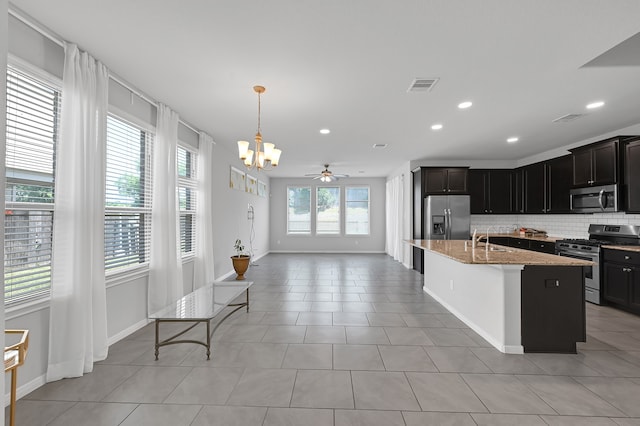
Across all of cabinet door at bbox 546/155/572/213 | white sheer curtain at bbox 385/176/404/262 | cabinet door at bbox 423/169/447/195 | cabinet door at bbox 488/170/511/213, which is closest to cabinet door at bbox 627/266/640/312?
cabinet door at bbox 546/155/572/213

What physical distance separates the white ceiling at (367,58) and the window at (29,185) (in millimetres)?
590

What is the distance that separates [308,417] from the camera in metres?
2.00

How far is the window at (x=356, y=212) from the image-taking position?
1108cm

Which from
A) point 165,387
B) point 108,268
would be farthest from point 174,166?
point 165,387

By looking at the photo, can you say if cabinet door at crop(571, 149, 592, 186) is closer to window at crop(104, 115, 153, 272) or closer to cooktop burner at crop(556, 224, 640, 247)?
cooktop burner at crop(556, 224, 640, 247)

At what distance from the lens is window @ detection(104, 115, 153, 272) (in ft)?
10.7

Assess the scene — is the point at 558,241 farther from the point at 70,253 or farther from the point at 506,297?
the point at 70,253

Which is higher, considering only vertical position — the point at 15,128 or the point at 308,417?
the point at 15,128

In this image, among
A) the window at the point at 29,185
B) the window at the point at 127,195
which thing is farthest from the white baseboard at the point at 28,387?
the window at the point at 127,195

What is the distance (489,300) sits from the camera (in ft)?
10.6

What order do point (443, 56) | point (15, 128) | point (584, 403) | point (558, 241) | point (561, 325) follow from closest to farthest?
point (584, 403) < point (15, 128) < point (443, 56) < point (561, 325) < point (558, 241)

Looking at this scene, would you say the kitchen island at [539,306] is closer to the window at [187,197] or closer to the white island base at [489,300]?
the white island base at [489,300]

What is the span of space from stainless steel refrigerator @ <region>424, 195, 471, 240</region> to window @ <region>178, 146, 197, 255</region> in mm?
4964

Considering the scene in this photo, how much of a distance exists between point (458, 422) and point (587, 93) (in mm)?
3860
